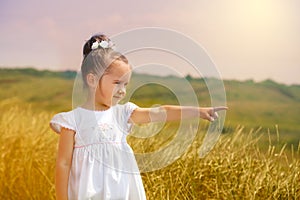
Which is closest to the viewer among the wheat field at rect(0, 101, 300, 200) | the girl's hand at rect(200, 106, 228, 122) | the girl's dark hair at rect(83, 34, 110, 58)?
the girl's hand at rect(200, 106, 228, 122)

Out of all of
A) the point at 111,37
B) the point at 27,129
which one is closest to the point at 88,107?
the point at 111,37

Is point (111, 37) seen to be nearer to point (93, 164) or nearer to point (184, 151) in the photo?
Result: point (93, 164)

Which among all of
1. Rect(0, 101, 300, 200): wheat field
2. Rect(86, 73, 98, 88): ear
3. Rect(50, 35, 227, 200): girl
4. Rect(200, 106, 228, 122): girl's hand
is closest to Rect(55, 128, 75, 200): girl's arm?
Rect(50, 35, 227, 200): girl

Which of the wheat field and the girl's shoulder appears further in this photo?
the wheat field

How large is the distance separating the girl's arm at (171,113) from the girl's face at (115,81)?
0.09 meters

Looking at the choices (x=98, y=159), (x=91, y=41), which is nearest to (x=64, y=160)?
(x=98, y=159)

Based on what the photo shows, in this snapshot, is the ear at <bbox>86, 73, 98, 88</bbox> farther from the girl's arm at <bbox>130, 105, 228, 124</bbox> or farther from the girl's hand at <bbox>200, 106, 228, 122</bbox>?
the girl's hand at <bbox>200, 106, 228, 122</bbox>

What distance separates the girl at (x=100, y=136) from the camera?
1674 mm

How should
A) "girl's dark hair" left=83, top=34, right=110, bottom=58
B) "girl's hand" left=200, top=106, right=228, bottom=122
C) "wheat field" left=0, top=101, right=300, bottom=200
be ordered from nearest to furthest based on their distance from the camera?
"girl's hand" left=200, top=106, right=228, bottom=122
"girl's dark hair" left=83, top=34, right=110, bottom=58
"wheat field" left=0, top=101, right=300, bottom=200

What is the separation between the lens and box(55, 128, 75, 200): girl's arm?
168 centimetres

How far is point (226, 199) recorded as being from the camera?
2.09 m

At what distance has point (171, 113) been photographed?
1.71 meters

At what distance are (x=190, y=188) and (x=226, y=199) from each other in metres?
0.16

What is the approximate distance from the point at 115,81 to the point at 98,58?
0.09 meters
